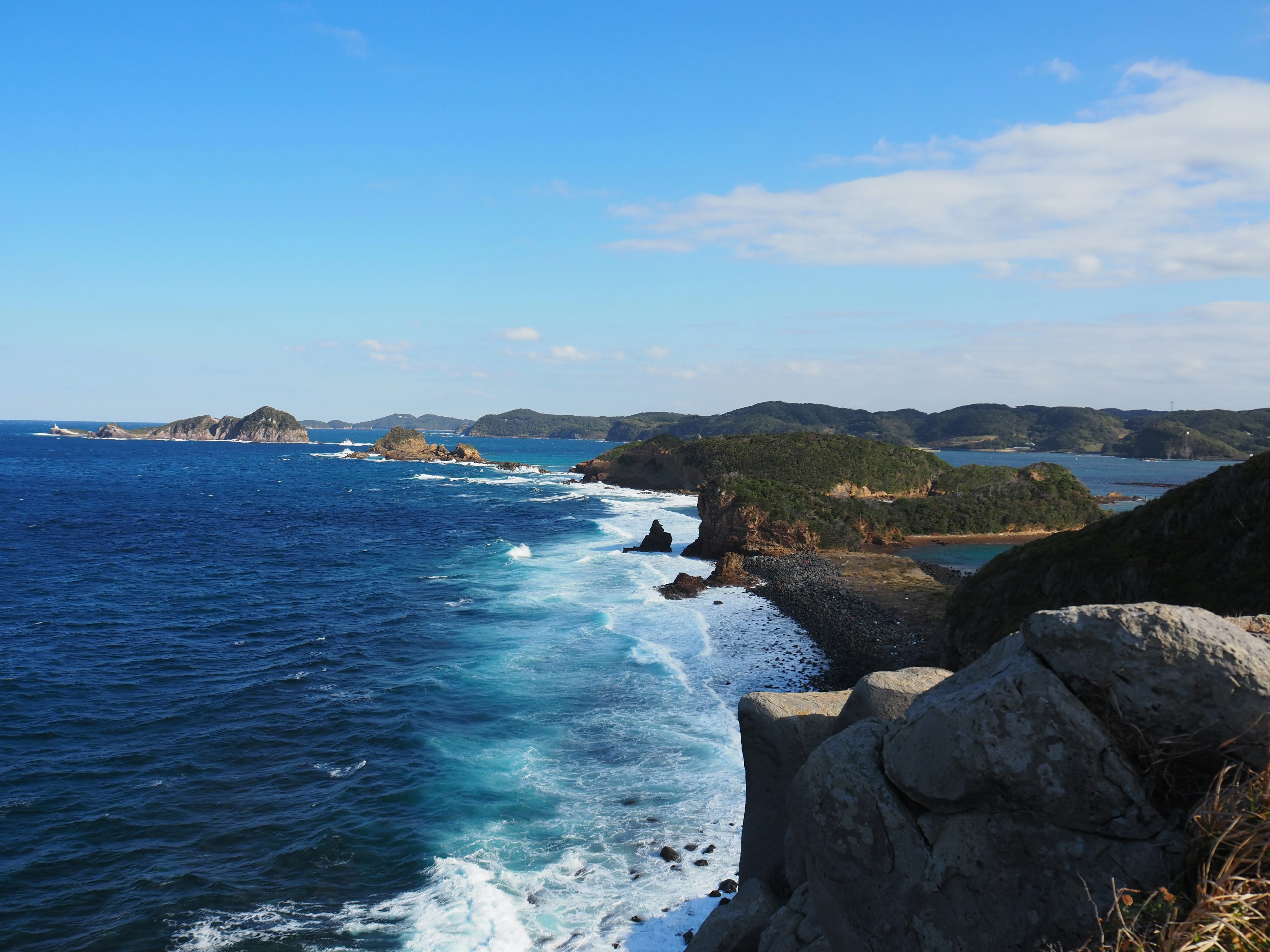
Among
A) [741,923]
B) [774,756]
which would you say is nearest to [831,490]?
[774,756]

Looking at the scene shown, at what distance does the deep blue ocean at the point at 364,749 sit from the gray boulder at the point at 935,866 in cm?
878

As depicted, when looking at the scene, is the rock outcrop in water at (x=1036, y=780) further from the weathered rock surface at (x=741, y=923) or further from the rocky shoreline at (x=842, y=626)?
the rocky shoreline at (x=842, y=626)

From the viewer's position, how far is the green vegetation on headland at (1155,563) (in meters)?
22.9

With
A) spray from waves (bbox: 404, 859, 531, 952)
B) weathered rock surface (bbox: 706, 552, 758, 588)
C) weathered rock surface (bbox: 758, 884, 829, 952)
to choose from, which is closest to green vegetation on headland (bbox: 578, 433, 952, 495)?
weathered rock surface (bbox: 706, 552, 758, 588)

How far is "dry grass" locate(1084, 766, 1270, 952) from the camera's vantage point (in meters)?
4.24

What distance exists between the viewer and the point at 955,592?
3416 centimetres

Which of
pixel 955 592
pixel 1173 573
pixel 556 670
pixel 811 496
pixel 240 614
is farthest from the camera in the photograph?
pixel 811 496

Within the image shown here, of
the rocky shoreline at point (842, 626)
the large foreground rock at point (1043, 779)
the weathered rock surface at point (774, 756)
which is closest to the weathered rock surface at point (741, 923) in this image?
the weathered rock surface at point (774, 756)

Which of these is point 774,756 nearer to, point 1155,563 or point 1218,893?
point 1218,893

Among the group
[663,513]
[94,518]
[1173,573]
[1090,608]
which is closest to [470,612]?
[1173,573]

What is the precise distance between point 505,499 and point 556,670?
72593 mm

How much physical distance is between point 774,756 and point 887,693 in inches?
125

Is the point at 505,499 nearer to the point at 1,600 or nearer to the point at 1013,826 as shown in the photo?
the point at 1,600

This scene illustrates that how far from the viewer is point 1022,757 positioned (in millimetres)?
6312
